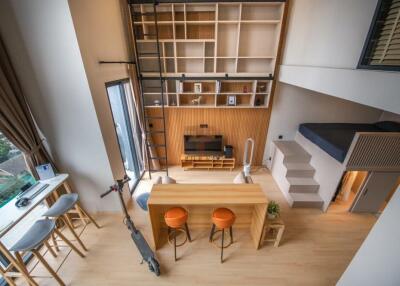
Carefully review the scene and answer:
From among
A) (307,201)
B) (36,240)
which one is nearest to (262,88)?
(307,201)

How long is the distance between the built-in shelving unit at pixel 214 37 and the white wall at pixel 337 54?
2.13ft

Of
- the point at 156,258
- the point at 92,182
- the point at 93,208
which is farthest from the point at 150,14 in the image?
the point at 156,258

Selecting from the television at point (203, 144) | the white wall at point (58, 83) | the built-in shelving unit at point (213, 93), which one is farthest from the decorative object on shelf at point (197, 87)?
the white wall at point (58, 83)

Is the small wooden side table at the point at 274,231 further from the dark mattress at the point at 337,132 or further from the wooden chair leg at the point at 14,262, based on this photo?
the wooden chair leg at the point at 14,262

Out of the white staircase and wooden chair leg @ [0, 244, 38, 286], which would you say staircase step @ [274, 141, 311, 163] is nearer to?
the white staircase

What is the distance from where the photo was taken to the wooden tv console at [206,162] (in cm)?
442

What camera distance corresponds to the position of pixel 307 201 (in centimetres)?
329

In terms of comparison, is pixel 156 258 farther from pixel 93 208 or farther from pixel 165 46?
pixel 165 46

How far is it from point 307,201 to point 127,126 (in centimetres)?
389

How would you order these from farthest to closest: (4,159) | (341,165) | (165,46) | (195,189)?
(165,46) < (341,165) < (195,189) < (4,159)

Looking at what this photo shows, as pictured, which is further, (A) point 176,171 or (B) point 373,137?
(A) point 176,171

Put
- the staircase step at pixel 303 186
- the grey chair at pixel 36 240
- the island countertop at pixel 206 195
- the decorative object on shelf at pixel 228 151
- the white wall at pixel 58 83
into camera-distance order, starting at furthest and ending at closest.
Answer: the decorative object on shelf at pixel 228 151, the staircase step at pixel 303 186, the island countertop at pixel 206 195, the white wall at pixel 58 83, the grey chair at pixel 36 240

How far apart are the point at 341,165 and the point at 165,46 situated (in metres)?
3.97

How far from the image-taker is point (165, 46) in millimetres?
3699
